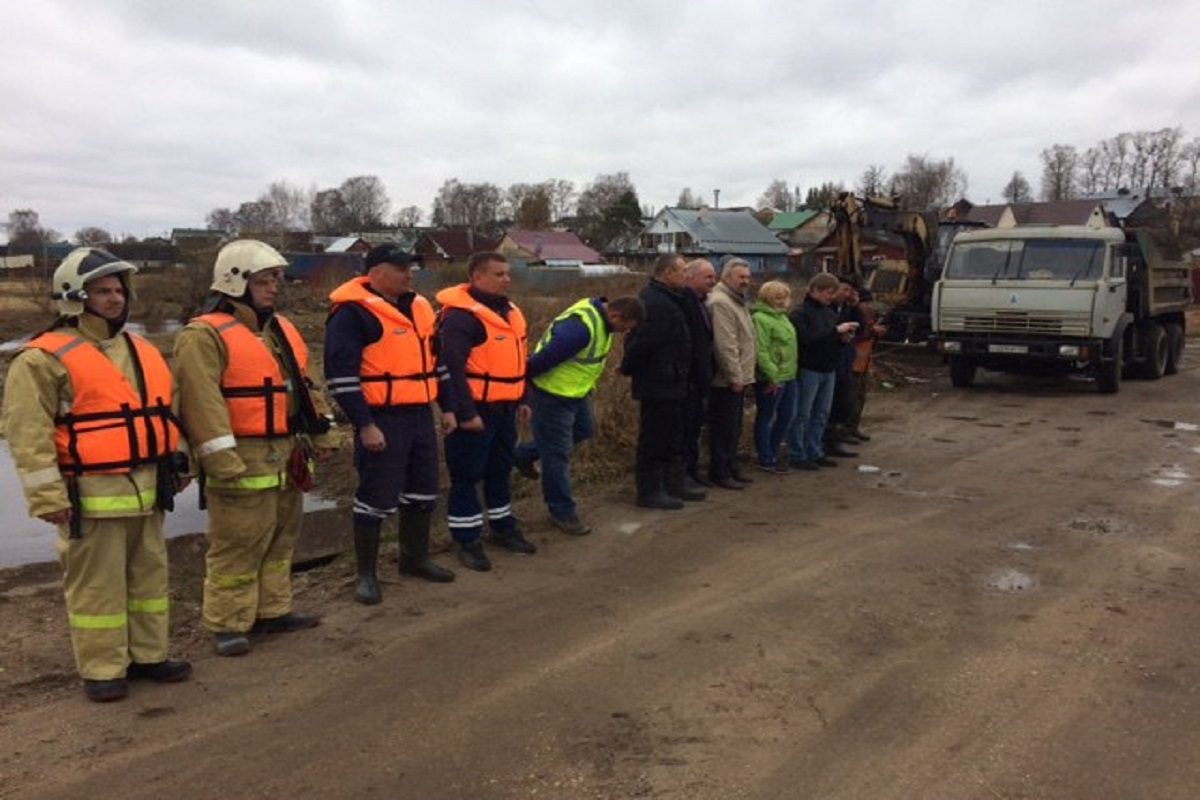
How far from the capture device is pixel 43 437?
144 inches

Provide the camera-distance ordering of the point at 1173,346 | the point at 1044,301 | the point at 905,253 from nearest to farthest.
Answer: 1. the point at 1044,301
2. the point at 1173,346
3. the point at 905,253

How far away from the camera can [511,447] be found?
237 inches

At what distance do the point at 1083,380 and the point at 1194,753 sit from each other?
1409 centimetres

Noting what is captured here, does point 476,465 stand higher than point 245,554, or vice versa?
point 476,465

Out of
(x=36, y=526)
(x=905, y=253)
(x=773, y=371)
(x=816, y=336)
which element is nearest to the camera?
(x=773, y=371)

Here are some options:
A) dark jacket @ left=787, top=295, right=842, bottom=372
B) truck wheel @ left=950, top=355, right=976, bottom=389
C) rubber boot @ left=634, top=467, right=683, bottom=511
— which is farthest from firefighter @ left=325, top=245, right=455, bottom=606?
truck wheel @ left=950, top=355, right=976, bottom=389

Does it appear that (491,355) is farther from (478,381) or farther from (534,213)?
(534,213)

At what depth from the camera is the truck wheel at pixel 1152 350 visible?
15750 millimetres

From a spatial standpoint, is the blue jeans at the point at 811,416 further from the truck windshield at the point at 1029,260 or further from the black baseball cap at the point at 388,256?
the truck windshield at the point at 1029,260

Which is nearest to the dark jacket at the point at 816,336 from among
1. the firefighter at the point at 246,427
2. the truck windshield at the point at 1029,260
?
the firefighter at the point at 246,427

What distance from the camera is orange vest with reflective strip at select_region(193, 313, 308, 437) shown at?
4.36m

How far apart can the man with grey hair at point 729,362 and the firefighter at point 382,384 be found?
297 centimetres

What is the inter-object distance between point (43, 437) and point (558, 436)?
3.40m

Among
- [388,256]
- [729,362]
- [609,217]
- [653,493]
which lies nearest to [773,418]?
[729,362]
